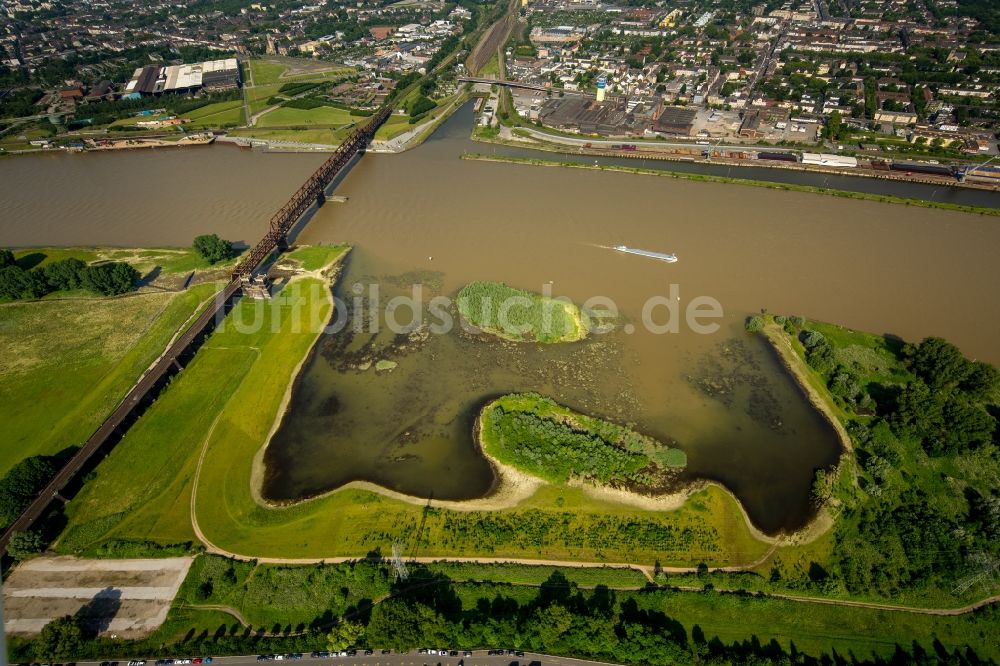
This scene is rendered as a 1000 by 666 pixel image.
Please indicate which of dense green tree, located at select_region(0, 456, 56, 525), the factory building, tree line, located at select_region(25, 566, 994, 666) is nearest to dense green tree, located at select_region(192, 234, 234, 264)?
dense green tree, located at select_region(0, 456, 56, 525)

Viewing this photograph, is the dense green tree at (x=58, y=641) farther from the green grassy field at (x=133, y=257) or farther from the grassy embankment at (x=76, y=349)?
the green grassy field at (x=133, y=257)

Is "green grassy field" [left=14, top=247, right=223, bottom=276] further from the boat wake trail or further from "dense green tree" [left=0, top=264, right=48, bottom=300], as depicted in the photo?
Result: the boat wake trail

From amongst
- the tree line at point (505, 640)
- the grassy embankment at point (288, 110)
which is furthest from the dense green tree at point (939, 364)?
the grassy embankment at point (288, 110)

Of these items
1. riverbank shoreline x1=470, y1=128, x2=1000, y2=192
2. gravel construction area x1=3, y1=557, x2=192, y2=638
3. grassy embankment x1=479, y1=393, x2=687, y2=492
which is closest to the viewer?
gravel construction area x1=3, y1=557, x2=192, y2=638

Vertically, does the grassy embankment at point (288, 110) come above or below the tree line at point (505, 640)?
above

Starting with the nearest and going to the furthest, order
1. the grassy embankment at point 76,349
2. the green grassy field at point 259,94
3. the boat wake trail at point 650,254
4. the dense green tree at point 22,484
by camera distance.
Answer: the dense green tree at point 22,484 → the grassy embankment at point 76,349 → the boat wake trail at point 650,254 → the green grassy field at point 259,94

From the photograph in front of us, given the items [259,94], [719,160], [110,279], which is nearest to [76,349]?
[110,279]

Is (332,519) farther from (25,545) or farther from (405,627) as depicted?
(25,545)
